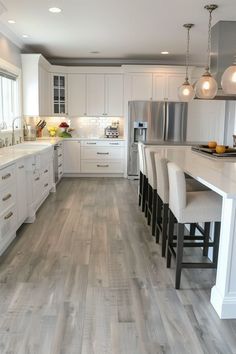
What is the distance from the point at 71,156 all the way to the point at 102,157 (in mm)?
706

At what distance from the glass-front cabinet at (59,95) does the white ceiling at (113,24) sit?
2.47 feet

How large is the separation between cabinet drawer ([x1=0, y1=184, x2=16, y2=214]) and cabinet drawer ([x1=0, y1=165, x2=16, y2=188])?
0.17 feet

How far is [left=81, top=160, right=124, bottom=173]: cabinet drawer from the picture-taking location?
7.64m

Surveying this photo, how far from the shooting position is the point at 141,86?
7.34 metres

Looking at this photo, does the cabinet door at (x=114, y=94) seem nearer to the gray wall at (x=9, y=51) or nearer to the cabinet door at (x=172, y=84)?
the cabinet door at (x=172, y=84)

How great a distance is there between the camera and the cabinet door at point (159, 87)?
7324mm

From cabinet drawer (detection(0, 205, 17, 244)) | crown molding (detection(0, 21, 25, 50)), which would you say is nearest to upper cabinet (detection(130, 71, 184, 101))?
crown molding (detection(0, 21, 25, 50))

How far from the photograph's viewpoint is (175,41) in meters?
5.67

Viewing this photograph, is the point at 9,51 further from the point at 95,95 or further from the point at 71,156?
the point at 71,156

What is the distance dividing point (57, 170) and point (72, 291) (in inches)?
165

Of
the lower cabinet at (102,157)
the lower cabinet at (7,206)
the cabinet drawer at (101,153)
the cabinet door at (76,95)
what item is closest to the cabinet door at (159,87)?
the lower cabinet at (102,157)

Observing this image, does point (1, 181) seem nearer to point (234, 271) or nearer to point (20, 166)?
point (20, 166)

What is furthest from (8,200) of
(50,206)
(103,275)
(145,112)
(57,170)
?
(145,112)

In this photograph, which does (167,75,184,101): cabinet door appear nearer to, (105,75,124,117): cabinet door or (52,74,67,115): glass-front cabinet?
(105,75,124,117): cabinet door
